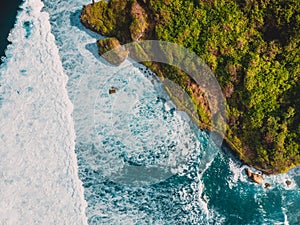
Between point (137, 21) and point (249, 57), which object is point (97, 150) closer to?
point (137, 21)

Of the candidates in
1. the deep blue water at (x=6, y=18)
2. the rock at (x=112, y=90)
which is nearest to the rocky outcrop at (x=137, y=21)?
the rock at (x=112, y=90)

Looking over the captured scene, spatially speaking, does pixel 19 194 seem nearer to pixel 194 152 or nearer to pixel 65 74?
pixel 65 74

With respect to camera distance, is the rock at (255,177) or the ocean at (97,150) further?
the rock at (255,177)

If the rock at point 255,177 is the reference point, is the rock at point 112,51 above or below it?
above

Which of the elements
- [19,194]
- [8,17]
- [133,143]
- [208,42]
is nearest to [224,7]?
[208,42]

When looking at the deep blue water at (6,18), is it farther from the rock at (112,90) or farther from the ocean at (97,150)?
the rock at (112,90)

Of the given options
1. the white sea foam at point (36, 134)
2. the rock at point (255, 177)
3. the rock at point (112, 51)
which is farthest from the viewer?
the rock at point (112, 51)

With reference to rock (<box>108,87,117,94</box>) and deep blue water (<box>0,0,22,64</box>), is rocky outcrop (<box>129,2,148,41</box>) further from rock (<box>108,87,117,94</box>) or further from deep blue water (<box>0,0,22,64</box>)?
deep blue water (<box>0,0,22,64</box>)
